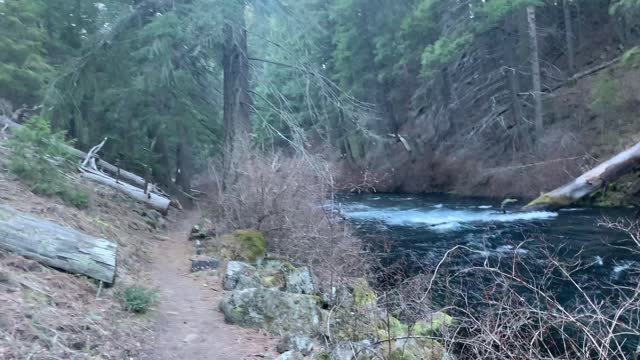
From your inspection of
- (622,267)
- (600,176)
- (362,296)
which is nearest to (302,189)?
(362,296)

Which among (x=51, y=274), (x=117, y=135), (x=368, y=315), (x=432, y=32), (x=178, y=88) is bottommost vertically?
(x=368, y=315)

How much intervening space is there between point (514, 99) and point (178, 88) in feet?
58.0

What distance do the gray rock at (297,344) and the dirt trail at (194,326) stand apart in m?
0.14

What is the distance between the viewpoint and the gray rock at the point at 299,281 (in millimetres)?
8578

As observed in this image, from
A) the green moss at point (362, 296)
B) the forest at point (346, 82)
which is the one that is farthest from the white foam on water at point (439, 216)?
the green moss at point (362, 296)

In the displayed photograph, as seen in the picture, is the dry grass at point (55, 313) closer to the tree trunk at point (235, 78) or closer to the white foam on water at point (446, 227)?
the tree trunk at point (235, 78)

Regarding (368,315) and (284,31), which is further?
(284,31)

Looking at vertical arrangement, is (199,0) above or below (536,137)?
above

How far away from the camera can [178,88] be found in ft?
52.2

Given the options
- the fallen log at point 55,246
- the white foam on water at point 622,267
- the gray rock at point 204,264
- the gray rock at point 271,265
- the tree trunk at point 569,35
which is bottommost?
the white foam on water at point 622,267

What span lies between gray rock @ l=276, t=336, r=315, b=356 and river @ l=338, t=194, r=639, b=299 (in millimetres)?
3530

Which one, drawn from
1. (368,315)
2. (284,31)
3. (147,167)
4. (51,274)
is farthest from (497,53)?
(51,274)

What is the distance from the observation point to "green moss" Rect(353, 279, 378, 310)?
8.06 metres

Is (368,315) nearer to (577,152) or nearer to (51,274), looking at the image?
(51,274)
